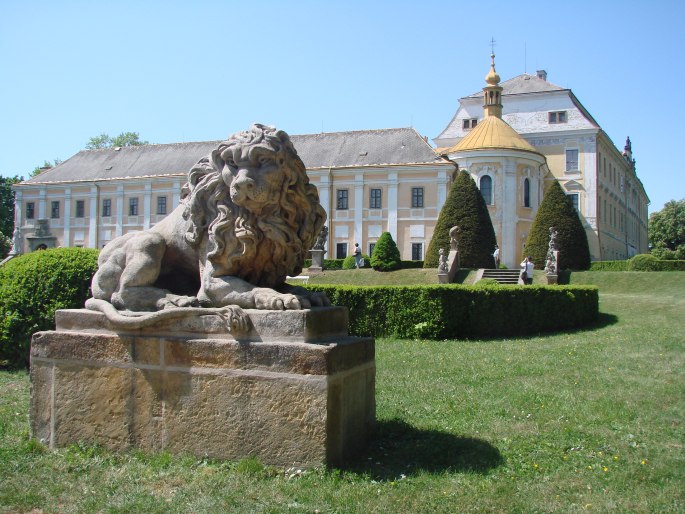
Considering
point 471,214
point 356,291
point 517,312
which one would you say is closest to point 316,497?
point 356,291

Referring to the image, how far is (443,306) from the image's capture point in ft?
42.4

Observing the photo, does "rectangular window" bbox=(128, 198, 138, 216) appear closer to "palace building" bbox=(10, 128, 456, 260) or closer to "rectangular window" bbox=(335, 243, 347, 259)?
"palace building" bbox=(10, 128, 456, 260)

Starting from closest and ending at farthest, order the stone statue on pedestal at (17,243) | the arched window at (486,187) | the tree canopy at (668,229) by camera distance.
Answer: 1. the arched window at (486,187)
2. the stone statue on pedestal at (17,243)
3. the tree canopy at (668,229)

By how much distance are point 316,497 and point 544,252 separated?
99.7 feet

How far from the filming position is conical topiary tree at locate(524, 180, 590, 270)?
97.5 ft

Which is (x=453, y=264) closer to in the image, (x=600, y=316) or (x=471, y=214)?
(x=471, y=214)

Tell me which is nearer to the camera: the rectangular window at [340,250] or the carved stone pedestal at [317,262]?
the carved stone pedestal at [317,262]

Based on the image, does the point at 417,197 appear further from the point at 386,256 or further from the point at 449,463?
the point at 449,463

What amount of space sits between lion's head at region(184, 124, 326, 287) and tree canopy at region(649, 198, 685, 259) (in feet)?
223

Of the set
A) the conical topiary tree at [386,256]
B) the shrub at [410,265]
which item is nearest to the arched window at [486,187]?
the shrub at [410,265]

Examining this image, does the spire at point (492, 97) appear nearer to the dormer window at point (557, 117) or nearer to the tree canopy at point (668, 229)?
the dormer window at point (557, 117)

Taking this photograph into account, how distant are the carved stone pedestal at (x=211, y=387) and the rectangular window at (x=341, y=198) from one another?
121 feet

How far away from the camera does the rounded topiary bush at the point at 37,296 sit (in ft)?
26.4

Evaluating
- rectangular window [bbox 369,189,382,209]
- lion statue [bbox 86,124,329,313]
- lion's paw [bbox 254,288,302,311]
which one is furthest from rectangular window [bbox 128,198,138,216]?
lion's paw [bbox 254,288,302,311]
